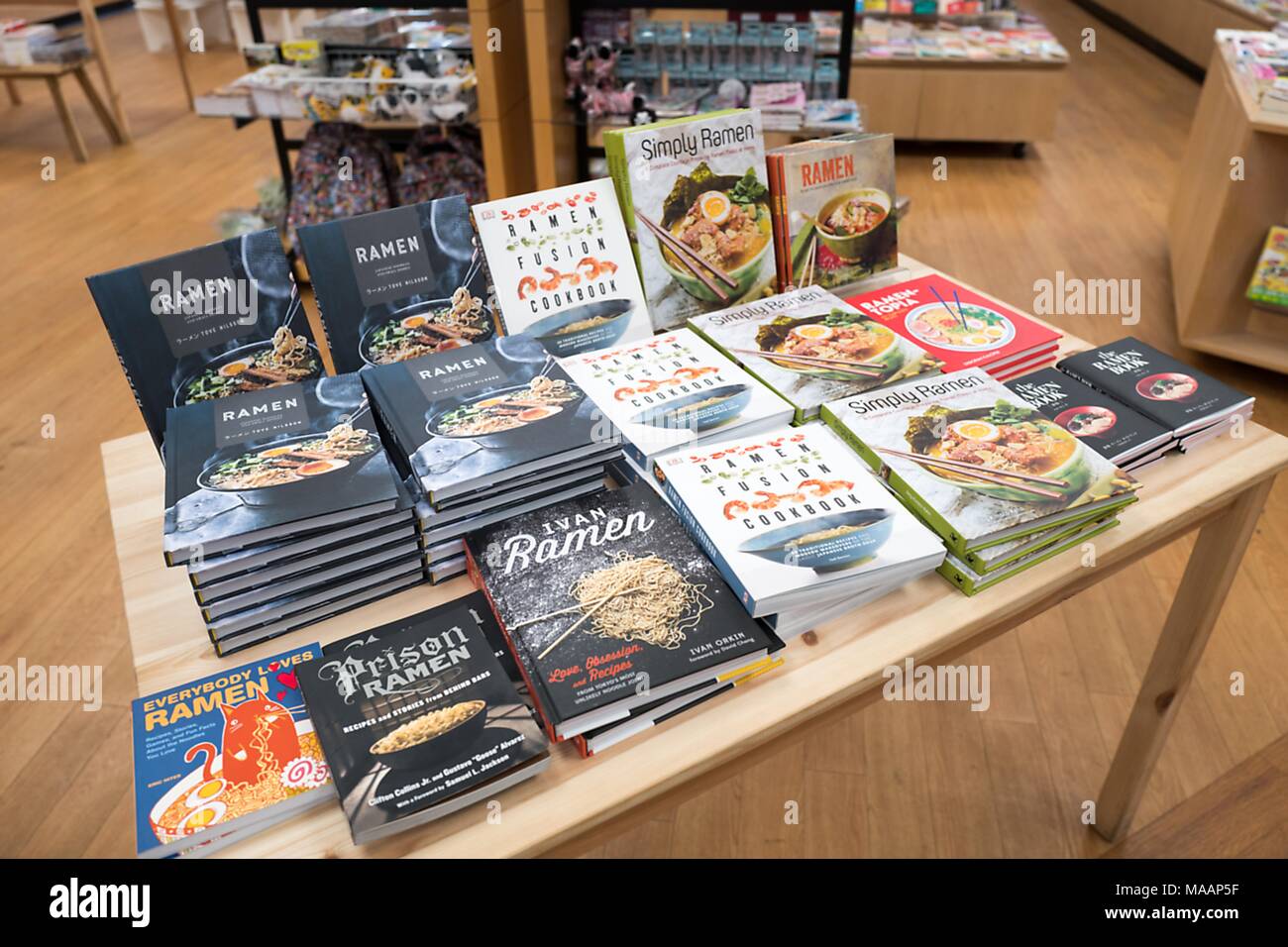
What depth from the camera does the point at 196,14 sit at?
26.5ft

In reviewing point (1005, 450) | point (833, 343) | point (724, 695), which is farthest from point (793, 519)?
point (833, 343)

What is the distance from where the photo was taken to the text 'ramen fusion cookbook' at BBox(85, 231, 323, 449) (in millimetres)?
1199

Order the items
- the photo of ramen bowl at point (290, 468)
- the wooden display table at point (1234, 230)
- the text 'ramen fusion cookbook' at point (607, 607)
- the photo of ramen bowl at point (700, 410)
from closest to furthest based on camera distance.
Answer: the text 'ramen fusion cookbook' at point (607, 607), the photo of ramen bowl at point (290, 468), the photo of ramen bowl at point (700, 410), the wooden display table at point (1234, 230)

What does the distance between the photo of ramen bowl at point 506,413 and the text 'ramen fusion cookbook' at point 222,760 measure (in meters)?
0.35

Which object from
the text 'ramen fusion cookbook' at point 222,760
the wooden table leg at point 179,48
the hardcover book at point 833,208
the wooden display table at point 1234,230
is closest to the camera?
the text 'ramen fusion cookbook' at point 222,760

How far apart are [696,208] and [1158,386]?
0.80m

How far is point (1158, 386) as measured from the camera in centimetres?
144

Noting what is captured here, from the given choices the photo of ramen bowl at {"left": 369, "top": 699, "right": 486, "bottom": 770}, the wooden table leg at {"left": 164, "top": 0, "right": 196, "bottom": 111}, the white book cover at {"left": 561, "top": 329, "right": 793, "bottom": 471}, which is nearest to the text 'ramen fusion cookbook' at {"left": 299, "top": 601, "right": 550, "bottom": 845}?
the photo of ramen bowl at {"left": 369, "top": 699, "right": 486, "bottom": 770}

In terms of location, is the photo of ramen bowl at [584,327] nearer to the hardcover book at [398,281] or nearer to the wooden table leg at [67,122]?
the hardcover book at [398,281]

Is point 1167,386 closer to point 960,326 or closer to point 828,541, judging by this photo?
point 960,326

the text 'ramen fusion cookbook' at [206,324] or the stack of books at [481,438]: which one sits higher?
the text 'ramen fusion cookbook' at [206,324]

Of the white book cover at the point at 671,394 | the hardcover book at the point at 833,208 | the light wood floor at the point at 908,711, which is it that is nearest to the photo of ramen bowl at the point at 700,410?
the white book cover at the point at 671,394

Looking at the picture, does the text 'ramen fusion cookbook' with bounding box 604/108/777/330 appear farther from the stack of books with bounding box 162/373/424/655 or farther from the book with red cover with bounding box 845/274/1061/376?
the stack of books with bounding box 162/373/424/655

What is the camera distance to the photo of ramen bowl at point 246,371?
1250 mm
